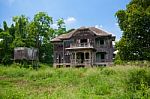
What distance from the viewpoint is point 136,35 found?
1962cm

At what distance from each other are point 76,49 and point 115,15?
27685 millimetres

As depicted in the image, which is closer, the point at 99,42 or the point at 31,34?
the point at 99,42

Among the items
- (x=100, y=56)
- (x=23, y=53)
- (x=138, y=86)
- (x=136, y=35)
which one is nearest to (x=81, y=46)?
(x=100, y=56)

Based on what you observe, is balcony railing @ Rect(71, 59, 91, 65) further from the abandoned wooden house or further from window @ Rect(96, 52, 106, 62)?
window @ Rect(96, 52, 106, 62)

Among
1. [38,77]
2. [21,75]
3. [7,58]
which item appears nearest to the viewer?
[38,77]

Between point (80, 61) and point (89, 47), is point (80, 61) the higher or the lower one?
the lower one

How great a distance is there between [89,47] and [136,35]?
2881 cm

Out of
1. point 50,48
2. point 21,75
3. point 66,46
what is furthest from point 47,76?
point 50,48

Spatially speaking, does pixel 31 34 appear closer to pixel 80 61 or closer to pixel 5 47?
pixel 5 47

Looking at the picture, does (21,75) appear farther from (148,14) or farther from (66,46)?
(66,46)

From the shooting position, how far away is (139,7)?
2055 centimetres

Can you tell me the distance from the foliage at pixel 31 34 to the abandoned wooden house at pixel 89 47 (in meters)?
13.5

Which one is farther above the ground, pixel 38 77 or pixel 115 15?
pixel 115 15

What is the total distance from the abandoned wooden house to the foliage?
13473 mm
